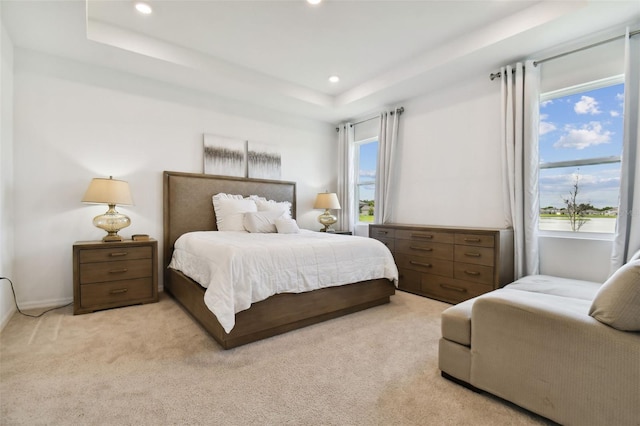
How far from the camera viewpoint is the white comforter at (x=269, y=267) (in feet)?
6.80

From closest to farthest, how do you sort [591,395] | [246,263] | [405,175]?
[591,395]
[246,263]
[405,175]

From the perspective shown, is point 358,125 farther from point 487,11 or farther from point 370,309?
point 370,309

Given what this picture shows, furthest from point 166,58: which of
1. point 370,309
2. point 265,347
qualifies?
point 370,309

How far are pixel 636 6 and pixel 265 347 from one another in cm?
381

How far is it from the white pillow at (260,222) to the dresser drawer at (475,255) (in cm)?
210

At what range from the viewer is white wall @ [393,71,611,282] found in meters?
2.82

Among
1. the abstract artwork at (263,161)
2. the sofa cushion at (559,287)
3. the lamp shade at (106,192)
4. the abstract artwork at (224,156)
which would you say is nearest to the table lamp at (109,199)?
the lamp shade at (106,192)

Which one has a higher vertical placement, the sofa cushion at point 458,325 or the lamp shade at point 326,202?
the lamp shade at point 326,202

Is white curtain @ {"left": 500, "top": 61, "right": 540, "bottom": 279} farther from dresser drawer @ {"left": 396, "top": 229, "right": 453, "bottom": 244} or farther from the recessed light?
the recessed light

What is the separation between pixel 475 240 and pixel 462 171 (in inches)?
41.2

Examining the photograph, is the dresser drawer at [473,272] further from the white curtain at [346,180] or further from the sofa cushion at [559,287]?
the white curtain at [346,180]

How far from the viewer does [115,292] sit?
2953mm

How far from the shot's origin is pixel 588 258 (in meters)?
2.70

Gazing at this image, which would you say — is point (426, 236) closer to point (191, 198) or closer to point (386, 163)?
point (386, 163)
